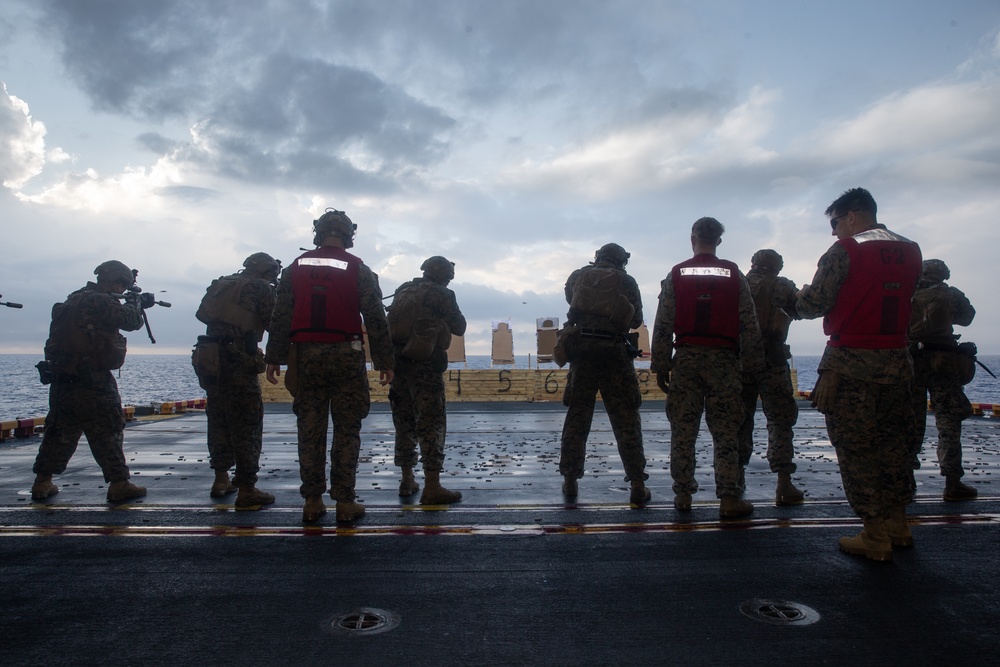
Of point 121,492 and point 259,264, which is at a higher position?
point 259,264

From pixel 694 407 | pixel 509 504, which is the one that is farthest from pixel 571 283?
pixel 509 504

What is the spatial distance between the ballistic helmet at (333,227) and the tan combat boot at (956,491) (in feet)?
17.4

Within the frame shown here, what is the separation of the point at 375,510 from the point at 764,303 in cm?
367

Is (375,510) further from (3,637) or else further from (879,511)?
(879,511)

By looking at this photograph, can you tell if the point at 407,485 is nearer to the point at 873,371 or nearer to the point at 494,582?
the point at 494,582

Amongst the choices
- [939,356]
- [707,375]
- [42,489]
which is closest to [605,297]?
[707,375]

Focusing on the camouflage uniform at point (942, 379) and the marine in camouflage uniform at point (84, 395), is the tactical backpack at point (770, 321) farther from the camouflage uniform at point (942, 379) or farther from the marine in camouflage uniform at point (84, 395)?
the marine in camouflage uniform at point (84, 395)

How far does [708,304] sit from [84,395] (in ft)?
17.3

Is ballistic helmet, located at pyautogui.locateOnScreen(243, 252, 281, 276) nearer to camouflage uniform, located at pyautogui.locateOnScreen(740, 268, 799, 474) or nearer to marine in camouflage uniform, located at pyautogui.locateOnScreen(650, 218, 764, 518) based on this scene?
marine in camouflage uniform, located at pyautogui.locateOnScreen(650, 218, 764, 518)

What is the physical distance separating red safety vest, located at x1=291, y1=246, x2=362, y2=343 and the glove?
3202 mm

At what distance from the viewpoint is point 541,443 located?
9922 mm

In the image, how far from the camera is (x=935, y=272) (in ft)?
18.4

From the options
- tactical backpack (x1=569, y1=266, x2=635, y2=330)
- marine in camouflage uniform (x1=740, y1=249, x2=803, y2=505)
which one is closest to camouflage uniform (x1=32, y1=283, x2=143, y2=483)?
tactical backpack (x1=569, y1=266, x2=635, y2=330)

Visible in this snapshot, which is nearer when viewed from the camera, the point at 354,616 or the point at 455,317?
the point at 354,616
